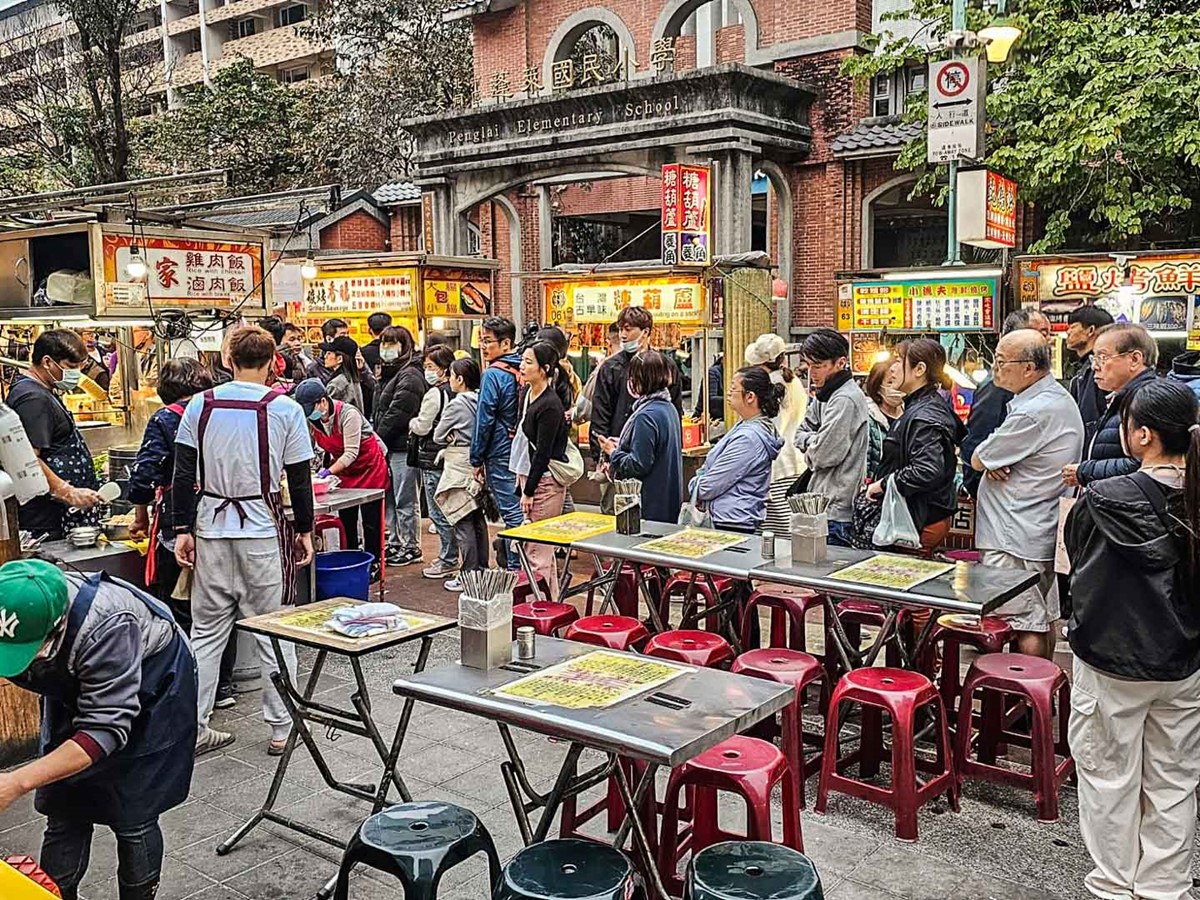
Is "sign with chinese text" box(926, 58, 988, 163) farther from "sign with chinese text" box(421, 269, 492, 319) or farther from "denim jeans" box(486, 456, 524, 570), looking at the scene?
"sign with chinese text" box(421, 269, 492, 319)

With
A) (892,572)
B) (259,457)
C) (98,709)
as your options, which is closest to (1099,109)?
(892,572)

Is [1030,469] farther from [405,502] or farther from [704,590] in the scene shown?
[405,502]

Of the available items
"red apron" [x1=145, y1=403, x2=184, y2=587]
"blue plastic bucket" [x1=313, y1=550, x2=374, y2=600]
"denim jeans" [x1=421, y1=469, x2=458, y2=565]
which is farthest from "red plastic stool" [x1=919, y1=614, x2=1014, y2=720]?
"denim jeans" [x1=421, y1=469, x2=458, y2=565]

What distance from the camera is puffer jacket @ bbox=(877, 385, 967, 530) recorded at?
5621mm

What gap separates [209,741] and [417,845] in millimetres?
2687

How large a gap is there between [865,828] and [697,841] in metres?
1.01

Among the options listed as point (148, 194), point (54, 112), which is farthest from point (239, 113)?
point (148, 194)

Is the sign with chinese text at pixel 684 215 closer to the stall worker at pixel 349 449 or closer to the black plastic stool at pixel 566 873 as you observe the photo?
the stall worker at pixel 349 449

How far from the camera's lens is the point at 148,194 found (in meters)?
6.89

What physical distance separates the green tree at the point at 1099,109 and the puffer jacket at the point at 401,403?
25.7 ft

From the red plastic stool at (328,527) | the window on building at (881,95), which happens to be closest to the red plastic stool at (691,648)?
the red plastic stool at (328,527)

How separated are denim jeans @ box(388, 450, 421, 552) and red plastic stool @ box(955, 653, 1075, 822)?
5539 mm

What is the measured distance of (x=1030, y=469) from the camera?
205 inches

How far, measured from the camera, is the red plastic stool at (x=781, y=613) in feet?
18.0
